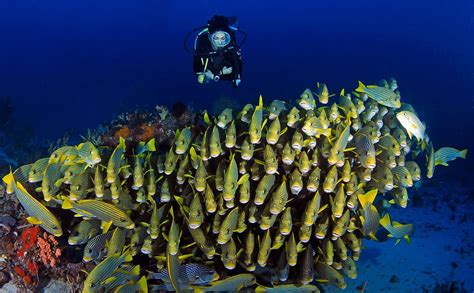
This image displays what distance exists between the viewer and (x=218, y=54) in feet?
26.2

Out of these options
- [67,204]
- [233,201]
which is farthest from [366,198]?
[67,204]

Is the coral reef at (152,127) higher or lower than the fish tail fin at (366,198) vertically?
lower

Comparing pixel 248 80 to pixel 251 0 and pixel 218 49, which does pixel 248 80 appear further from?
pixel 251 0

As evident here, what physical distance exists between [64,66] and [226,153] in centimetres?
7345

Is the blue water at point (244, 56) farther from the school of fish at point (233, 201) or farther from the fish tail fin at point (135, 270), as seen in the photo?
the fish tail fin at point (135, 270)

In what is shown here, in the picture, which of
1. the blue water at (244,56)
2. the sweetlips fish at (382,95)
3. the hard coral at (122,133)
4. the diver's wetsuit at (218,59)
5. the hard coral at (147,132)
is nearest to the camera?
the sweetlips fish at (382,95)

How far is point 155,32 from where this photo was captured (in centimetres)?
10381

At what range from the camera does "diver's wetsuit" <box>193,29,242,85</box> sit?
7.98 metres

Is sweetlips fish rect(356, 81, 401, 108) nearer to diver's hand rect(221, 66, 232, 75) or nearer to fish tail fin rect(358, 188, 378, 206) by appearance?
fish tail fin rect(358, 188, 378, 206)

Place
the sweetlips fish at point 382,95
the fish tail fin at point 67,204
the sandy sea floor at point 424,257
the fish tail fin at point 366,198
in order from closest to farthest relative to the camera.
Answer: the fish tail fin at point 67,204
the fish tail fin at point 366,198
the sweetlips fish at point 382,95
the sandy sea floor at point 424,257

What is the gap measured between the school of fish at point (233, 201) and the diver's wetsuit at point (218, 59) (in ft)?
12.4

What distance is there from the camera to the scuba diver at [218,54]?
788 centimetres

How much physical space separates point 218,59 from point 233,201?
4767 mm

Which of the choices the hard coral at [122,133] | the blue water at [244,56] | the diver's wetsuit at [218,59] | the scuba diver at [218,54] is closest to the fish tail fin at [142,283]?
the hard coral at [122,133]
